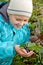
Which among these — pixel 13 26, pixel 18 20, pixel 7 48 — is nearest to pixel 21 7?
pixel 18 20

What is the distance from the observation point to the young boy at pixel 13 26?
2828mm

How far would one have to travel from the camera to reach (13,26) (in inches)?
117

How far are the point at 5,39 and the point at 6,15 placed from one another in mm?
233

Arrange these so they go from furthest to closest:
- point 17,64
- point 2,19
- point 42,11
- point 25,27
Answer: point 42,11, point 17,64, point 25,27, point 2,19

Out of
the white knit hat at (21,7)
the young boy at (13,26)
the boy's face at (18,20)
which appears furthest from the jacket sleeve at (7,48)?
the white knit hat at (21,7)

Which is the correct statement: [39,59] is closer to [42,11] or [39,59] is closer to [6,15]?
[6,15]

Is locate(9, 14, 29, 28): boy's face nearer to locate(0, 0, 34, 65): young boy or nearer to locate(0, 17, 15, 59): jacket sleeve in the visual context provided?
locate(0, 0, 34, 65): young boy

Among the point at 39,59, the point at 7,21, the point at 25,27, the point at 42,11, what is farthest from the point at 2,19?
the point at 42,11

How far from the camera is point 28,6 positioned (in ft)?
9.28

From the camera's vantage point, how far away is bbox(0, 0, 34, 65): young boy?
111 inches

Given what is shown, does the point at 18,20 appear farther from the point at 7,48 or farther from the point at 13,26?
the point at 7,48

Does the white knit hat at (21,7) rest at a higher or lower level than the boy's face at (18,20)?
higher

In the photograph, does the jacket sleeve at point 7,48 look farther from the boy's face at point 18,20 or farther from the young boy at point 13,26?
the boy's face at point 18,20

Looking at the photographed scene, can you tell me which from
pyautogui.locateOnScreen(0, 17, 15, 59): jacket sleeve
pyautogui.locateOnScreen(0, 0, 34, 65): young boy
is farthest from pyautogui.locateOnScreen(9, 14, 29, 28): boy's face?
pyautogui.locateOnScreen(0, 17, 15, 59): jacket sleeve
